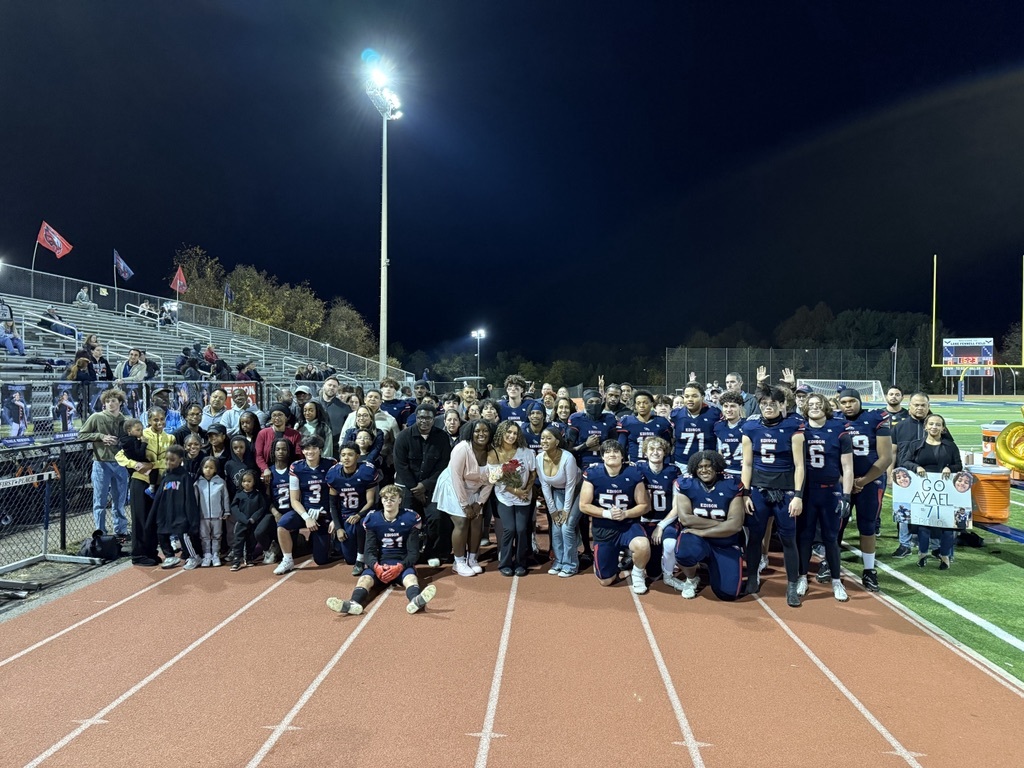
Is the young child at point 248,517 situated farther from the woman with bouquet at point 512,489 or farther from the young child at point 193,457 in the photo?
the woman with bouquet at point 512,489

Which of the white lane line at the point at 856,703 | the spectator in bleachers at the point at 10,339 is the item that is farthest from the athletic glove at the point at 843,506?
the spectator in bleachers at the point at 10,339

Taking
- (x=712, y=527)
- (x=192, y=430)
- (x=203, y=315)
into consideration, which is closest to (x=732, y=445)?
(x=712, y=527)

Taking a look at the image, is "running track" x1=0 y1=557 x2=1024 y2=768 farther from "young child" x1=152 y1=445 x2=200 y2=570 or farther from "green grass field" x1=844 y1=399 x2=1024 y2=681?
"young child" x1=152 y1=445 x2=200 y2=570

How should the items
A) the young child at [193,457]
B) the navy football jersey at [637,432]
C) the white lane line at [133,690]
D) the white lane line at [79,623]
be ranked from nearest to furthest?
the white lane line at [133,690] < the white lane line at [79,623] < the young child at [193,457] < the navy football jersey at [637,432]

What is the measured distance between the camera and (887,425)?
6.25 meters

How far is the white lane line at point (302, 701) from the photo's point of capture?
3559 millimetres

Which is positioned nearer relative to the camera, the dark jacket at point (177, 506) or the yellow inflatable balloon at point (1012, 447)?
the dark jacket at point (177, 506)

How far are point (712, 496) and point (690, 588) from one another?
0.88 m

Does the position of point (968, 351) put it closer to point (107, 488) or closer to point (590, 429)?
point (590, 429)

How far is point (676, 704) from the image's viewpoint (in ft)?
13.3

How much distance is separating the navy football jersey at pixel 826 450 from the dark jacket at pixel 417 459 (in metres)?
3.62

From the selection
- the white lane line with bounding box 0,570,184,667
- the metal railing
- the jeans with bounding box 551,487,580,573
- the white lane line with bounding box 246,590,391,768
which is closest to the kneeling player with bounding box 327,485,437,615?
the white lane line with bounding box 246,590,391,768

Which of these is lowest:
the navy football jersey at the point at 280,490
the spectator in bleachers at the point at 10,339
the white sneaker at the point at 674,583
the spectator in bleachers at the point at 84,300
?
the white sneaker at the point at 674,583

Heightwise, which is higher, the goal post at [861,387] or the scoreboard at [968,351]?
the scoreboard at [968,351]
